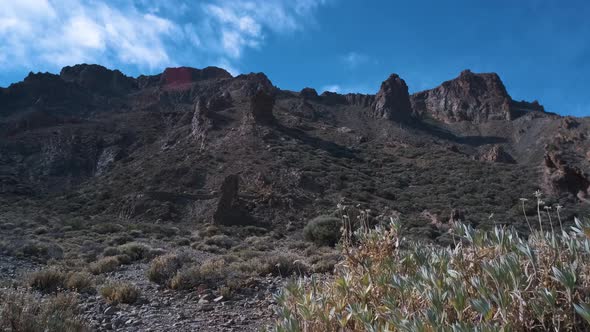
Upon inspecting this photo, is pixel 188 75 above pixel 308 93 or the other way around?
above

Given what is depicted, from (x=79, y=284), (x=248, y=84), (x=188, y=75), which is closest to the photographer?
(x=79, y=284)

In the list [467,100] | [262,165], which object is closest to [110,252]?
[262,165]

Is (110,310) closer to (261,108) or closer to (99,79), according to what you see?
(261,108)

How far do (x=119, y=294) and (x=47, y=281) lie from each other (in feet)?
5.35

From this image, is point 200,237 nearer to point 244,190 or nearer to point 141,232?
point 141,232

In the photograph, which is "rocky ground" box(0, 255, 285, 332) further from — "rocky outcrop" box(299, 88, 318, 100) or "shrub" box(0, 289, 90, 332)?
"rocky outcrop" box(299, 88, 318, 100)

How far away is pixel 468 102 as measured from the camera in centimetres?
8888

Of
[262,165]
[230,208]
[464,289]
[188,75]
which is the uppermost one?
[188,75]

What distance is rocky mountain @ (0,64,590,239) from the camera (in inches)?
1009

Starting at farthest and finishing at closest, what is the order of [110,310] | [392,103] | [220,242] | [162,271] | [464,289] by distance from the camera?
[392,103]
[220,242]
[162,271]
[110,310]
[464,289]

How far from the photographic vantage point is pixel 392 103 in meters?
76.1

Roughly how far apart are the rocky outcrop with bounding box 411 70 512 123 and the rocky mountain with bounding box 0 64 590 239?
11384 mm

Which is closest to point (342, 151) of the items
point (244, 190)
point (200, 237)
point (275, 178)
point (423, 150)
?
point (423, 150)

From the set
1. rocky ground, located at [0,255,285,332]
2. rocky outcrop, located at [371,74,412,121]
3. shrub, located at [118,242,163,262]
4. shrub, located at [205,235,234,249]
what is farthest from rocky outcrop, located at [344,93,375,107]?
rocky ground, located at [0,255,285,332]
